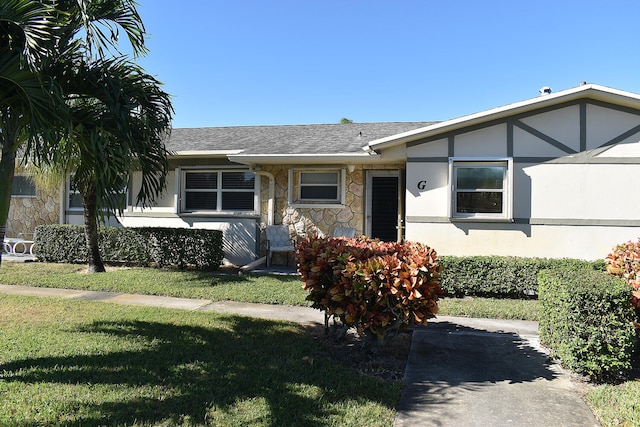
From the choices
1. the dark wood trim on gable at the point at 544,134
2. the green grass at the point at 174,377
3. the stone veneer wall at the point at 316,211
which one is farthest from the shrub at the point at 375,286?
the stone veneer wall at the point at 316,211

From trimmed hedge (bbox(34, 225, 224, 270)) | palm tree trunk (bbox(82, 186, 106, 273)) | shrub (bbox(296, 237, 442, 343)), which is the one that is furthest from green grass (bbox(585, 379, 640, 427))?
palm tree trunk (bbox(82, 186, 106, 273))

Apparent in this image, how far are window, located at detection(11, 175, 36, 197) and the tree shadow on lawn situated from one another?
10.9 metres

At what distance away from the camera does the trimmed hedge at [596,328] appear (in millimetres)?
3947

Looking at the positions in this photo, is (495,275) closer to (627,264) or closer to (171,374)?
(627,264)

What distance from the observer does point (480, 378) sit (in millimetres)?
4207

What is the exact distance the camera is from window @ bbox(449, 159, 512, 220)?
872 cm

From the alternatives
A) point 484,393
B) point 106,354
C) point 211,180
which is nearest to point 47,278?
point 211,180

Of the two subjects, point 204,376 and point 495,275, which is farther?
point 495,275

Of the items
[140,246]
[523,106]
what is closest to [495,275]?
[523,106]

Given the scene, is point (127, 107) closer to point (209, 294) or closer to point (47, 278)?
point (209, 294)

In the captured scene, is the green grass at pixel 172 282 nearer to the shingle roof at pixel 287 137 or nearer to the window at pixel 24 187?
the shingle roof at pixel 287 137

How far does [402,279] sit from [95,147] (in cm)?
341

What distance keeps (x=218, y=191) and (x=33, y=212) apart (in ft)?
22.3

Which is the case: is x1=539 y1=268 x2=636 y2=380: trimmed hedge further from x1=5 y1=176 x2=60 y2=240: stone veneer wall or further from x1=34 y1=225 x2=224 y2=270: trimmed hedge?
x1=5 y1=176 x2=60 y2=240: stone veneer wall
